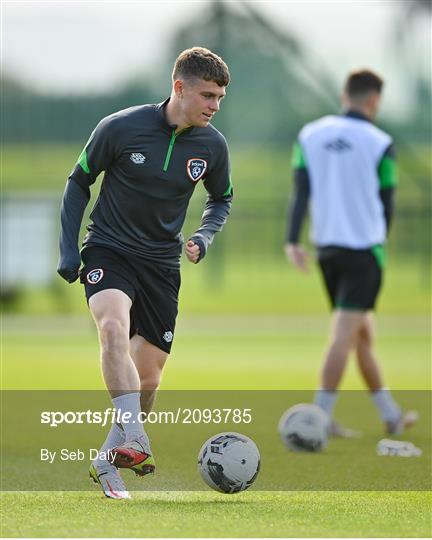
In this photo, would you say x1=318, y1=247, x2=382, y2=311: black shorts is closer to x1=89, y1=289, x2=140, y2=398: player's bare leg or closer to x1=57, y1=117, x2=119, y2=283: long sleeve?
x1=57, y1=117, x2=119, y2=283: long sleeve

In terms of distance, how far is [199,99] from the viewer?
758cm

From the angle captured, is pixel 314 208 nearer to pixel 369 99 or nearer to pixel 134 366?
pixel 369 99

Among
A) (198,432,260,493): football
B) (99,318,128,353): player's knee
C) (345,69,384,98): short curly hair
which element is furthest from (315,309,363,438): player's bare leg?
(99,318,128,353): player's knee

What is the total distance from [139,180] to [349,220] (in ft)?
11.0

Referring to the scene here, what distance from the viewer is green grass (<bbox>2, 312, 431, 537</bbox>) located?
6.35 metres

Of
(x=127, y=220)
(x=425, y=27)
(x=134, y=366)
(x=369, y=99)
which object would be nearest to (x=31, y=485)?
(x=134, y=366)

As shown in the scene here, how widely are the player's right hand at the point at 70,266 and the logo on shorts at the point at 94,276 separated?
0.27ft

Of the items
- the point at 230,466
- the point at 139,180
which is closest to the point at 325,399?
the point at 230,466

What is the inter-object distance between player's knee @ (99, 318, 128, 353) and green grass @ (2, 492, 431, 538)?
81 cm

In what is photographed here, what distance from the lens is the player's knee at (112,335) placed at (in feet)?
23.6

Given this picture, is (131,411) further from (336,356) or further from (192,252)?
(336,356)

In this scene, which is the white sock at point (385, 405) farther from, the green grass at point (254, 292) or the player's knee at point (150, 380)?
the green grass at point (254, 292)

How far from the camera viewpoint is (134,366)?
23.9ft

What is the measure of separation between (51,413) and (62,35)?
25.6 metres
